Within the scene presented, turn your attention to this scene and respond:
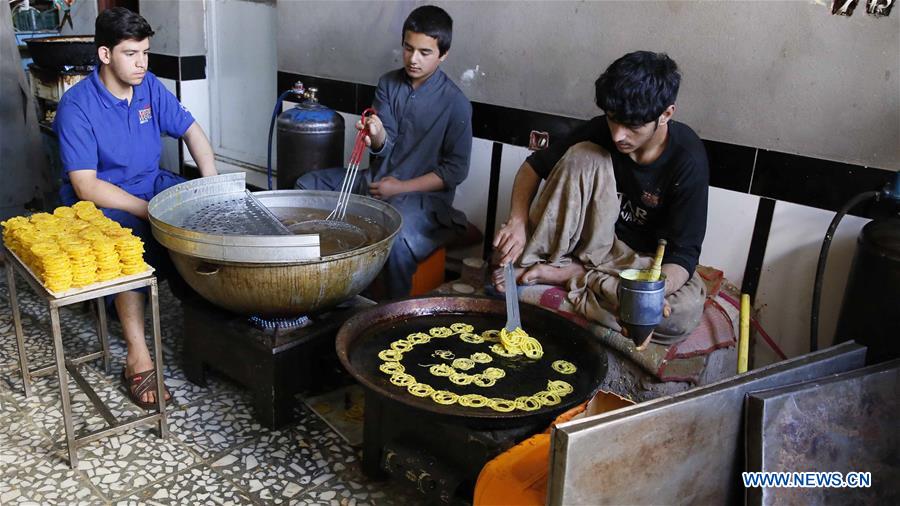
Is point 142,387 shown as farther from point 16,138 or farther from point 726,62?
point 726,62

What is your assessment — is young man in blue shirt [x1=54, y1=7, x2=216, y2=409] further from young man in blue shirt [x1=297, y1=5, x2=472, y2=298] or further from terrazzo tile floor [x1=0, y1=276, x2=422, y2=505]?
young man in blue shirt [x1=297, y1=5, x2=472, y2=298]

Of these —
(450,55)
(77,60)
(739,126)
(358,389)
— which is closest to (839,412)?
(739,126)

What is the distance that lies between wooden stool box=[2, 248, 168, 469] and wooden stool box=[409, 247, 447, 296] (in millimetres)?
1382

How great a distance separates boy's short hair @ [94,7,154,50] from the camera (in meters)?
3.38

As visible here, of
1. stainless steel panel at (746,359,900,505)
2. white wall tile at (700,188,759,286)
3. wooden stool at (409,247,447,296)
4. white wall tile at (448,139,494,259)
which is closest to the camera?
stainless steel panel at (746,359,900,505)

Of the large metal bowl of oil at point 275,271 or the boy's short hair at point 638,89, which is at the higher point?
the boy's short hair at point 638,89

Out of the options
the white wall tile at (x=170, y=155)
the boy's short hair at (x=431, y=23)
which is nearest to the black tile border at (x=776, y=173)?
the boy's short hair at (x=431, y=23)

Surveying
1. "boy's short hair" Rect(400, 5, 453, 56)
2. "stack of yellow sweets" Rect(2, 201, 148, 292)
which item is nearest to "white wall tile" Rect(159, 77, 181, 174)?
"boy's short hair" Rect(400, 5, 453, 56)

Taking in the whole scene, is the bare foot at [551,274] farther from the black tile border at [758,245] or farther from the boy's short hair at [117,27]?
the boy's short hair at [117,27]

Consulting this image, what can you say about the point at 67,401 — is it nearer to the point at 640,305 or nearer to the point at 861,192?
the point at 640,305

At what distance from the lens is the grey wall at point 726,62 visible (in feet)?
10.4

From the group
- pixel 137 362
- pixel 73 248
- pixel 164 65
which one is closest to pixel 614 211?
pixel 73 248

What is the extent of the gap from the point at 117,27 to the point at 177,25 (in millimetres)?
2607

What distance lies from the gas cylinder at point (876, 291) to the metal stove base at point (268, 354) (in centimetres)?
212
